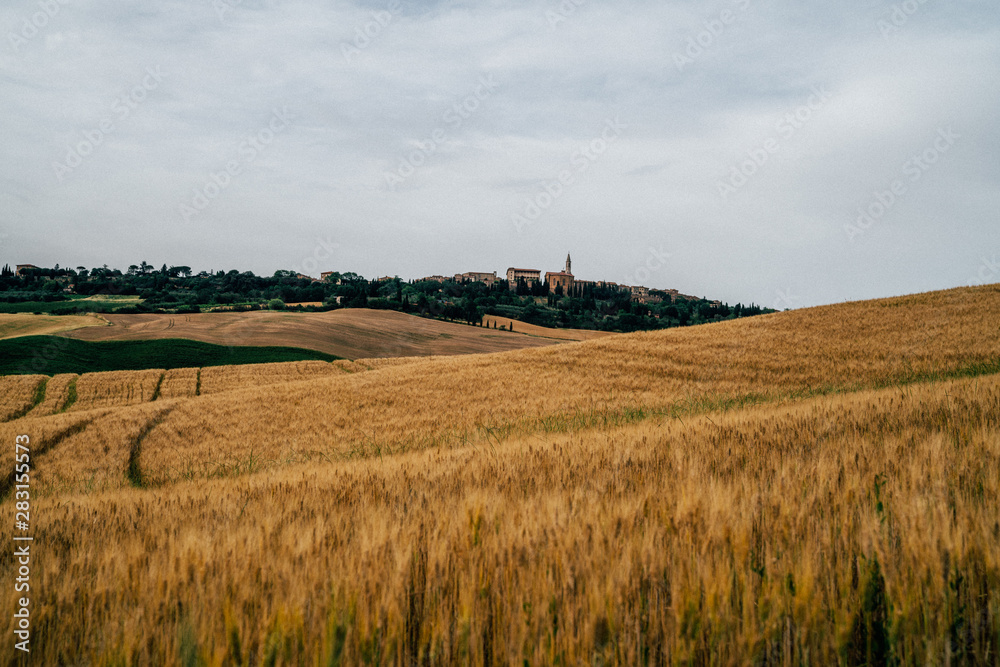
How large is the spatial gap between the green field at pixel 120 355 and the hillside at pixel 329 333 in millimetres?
2588

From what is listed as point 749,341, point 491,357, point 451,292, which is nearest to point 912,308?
point 749,341

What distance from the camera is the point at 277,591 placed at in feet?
5.69

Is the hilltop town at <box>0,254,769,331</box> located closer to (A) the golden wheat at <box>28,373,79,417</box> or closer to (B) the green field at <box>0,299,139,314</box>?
(B) the green field at <box>0,299,139,314</box>

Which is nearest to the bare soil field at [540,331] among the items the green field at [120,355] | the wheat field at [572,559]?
the green field at [120,355]

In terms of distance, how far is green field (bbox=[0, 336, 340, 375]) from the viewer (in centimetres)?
4581

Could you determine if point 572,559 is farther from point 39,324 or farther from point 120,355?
point 39,324

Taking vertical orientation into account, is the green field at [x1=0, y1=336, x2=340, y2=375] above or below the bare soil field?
below

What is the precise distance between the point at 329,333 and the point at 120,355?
79.8 feet

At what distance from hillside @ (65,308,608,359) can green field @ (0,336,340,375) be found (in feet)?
8.49

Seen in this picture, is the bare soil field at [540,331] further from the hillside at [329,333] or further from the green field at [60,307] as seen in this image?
the green field at [60,307]

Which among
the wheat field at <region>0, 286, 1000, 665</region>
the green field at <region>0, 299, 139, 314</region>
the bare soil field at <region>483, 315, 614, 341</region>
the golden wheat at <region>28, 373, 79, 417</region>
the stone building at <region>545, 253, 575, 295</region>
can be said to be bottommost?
the golden wheat at <region>28, 373, 79, 417</region>

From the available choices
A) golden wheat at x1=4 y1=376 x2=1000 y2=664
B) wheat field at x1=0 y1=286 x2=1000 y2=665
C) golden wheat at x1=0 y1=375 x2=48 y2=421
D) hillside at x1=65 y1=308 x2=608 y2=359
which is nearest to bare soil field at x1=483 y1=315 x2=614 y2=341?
hillside at x1=65 y1=308 x2=608 y2=359

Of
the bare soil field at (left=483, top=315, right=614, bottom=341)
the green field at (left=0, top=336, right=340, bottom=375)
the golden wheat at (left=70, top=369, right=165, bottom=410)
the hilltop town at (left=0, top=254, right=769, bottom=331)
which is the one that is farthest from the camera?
the hilltop town at (left=0, top=254, right=769, bottom=331)

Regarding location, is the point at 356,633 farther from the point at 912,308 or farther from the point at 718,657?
the point at 912,308
